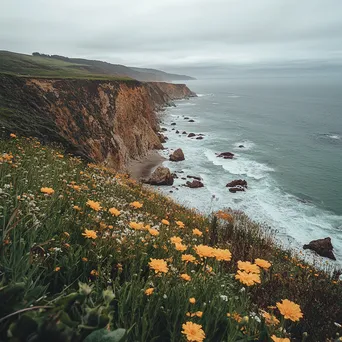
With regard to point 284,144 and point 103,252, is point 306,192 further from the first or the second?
point 103,252

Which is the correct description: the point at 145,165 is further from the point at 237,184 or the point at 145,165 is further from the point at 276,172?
the point at 276,172

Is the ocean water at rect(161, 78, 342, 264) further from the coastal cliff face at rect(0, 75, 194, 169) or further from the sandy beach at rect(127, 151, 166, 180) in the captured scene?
the coastal cliff face at rect(0, 75, 194, 169)

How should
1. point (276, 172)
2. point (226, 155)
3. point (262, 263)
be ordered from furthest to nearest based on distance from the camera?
point (226, 155)
point (276, 172)
point (262, 263)

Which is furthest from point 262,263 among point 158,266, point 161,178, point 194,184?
point 194,184

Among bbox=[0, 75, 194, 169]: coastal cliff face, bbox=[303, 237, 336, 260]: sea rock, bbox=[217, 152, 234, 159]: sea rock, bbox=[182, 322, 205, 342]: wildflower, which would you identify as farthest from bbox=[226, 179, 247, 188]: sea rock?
bbox=[182, 322, 205, 342]: wildflower

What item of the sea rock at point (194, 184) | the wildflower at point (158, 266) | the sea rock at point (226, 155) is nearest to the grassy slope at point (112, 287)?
the wildflower at point (158, 266)

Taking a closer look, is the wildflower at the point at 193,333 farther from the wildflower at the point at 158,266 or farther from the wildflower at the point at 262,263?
the wildflower at the point at 262,263
